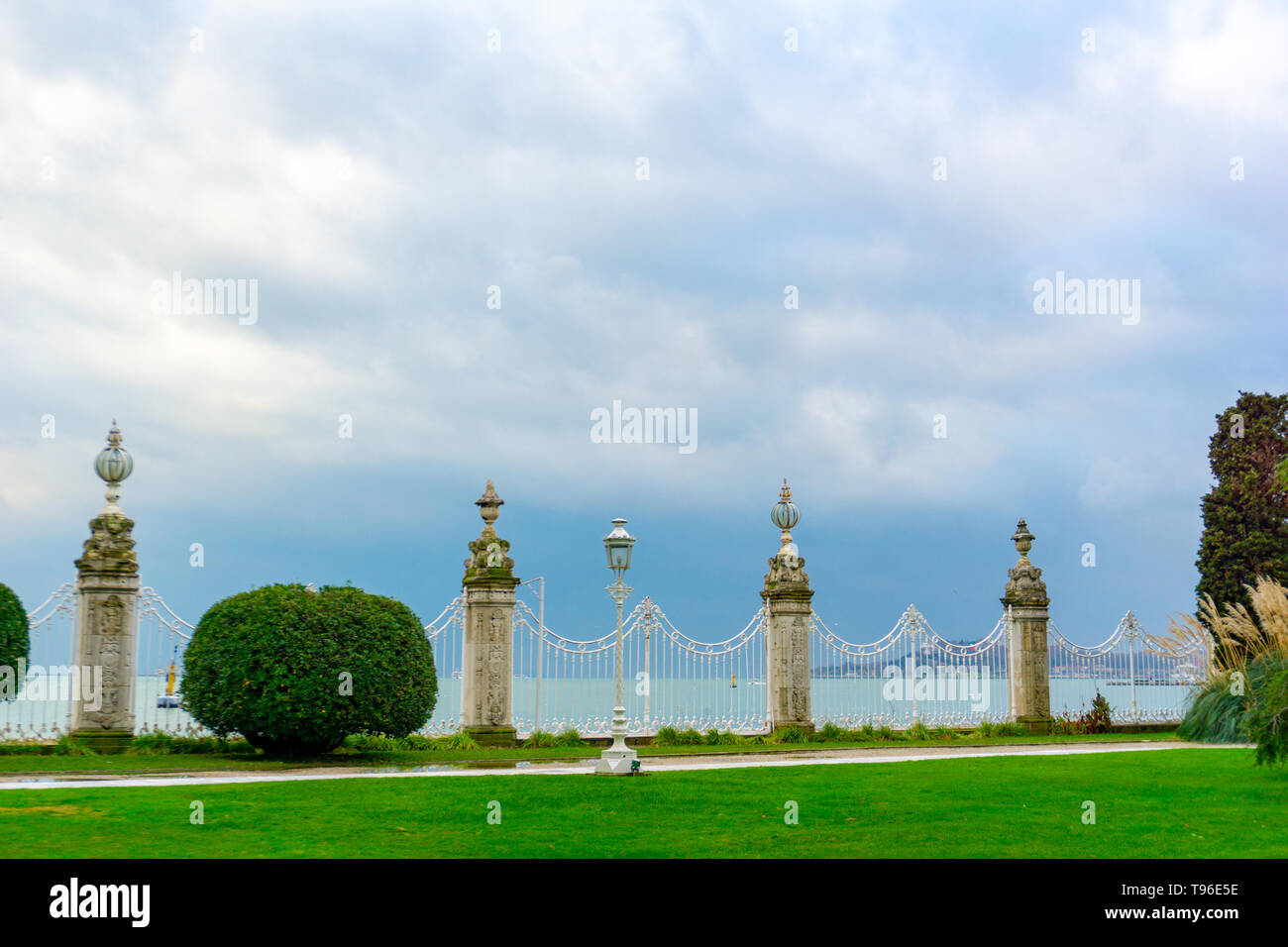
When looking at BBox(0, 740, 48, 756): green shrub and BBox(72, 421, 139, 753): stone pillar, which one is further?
BBox(72, 421, 139, 753): stone pillar

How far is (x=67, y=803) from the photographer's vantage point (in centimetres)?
1080

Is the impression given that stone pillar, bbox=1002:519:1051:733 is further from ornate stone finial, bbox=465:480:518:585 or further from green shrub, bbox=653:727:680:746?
ornate stone finial, bbox=465:480:518:585

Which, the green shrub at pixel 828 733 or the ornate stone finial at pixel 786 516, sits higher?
the ornate stone finial at pixel 786 516

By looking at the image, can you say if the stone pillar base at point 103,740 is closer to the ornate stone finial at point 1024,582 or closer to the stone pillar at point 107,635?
the stone pillar at point 107,635

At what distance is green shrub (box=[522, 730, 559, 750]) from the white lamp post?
4.53 metres

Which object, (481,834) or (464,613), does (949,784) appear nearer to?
(481,834)

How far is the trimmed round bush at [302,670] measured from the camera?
14.3 m

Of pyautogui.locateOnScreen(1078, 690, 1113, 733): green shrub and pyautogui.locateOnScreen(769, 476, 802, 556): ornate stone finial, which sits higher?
pyautogui.locateOnScreen(769, 476, 802, 556): ornate stone finial

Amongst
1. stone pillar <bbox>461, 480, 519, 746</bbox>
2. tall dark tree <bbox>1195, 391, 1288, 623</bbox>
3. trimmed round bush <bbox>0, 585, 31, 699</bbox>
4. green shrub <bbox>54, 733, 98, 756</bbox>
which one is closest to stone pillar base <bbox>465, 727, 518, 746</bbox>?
stone pillar <bbox>461, 480, 519, 746</bbox>

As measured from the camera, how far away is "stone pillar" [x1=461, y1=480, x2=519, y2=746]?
1791cm

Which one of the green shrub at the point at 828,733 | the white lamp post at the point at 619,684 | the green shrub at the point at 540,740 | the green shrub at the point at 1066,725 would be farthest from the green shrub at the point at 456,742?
the green shrub at the point at 1066,725

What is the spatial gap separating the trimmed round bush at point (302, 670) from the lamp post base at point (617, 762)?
2.95m

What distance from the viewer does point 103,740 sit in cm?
1554
